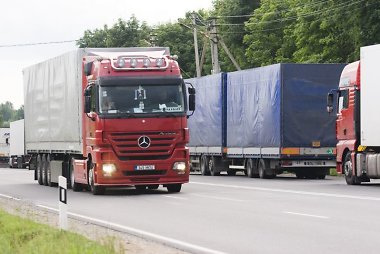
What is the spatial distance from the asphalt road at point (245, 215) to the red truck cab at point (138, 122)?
624mm

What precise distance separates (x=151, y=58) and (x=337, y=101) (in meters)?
7.25

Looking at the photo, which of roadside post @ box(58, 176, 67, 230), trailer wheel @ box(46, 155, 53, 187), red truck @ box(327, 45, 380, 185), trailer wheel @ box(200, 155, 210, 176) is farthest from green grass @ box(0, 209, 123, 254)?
trailer wheel @ box(200, 155, 210, 176)

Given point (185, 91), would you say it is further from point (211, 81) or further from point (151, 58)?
point (211, 81)

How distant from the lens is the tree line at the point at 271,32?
52416mm

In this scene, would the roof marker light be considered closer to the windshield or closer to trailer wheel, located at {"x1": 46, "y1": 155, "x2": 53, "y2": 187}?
the windshield

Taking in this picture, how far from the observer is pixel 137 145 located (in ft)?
85.2

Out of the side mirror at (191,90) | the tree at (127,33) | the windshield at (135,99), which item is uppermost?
the tree at (127,33)

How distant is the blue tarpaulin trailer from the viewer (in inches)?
1378

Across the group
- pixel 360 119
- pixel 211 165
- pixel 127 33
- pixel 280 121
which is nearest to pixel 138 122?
pixel 360 119

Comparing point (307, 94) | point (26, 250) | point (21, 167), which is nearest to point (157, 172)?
point (307, 94)

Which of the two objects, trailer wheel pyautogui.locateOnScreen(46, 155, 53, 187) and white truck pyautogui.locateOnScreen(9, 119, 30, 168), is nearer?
trailer wheel pyautogui.locateOnScreen(46, 155, 53, 187)

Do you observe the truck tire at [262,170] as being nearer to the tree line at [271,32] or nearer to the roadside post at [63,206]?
the tree line at [271,32]

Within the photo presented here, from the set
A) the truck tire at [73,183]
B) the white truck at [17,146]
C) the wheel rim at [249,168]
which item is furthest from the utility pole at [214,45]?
the white truck at [17,146]

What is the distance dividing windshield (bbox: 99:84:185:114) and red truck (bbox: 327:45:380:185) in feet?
19.4
